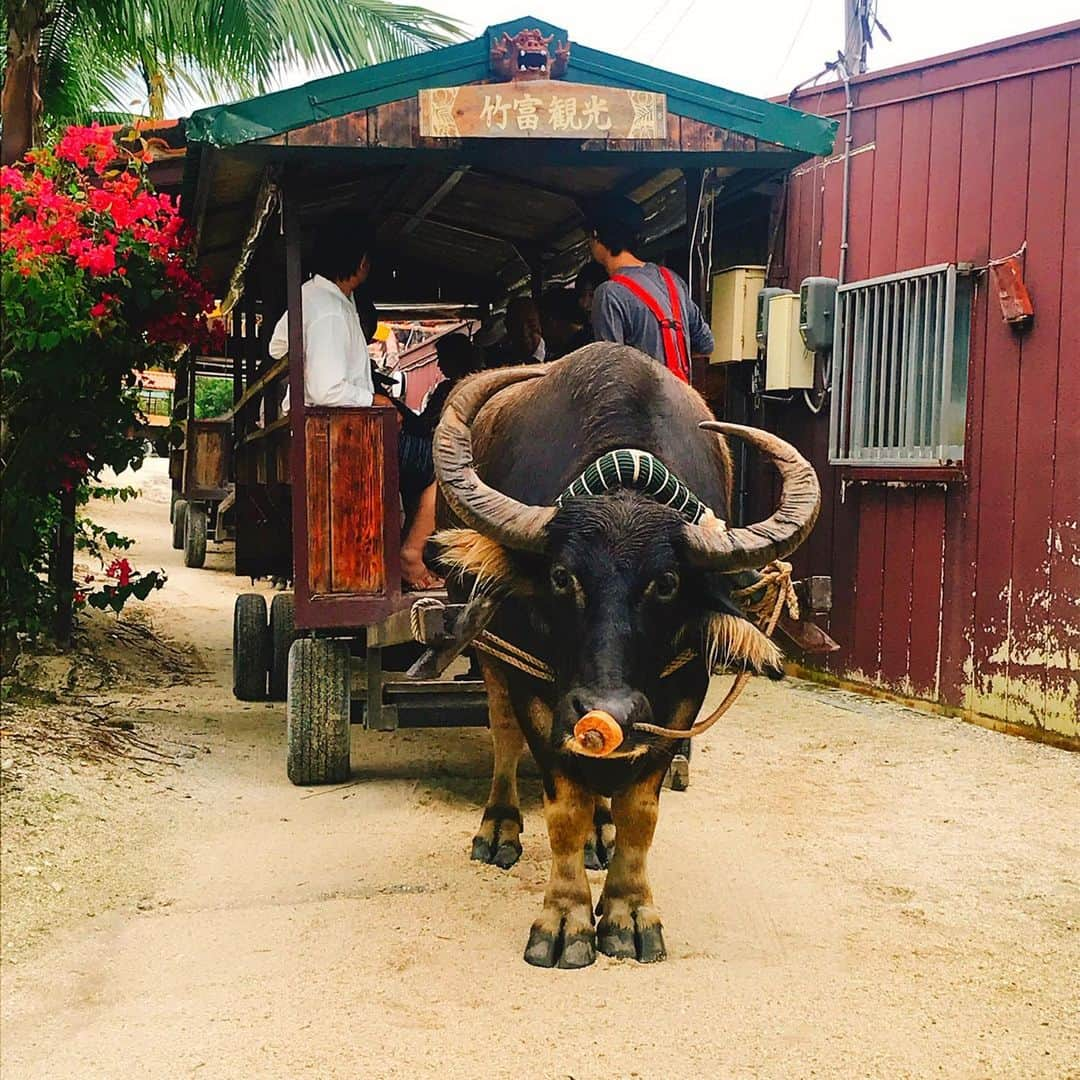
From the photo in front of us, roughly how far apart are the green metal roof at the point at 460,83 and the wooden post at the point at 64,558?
103 inches

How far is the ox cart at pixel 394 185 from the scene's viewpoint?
4750 millimetres

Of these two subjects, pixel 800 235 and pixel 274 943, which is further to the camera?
pixel 800 235

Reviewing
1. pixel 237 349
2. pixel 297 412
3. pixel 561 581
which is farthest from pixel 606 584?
pixel 237 349

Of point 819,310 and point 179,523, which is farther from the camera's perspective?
point 179,523

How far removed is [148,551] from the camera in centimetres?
1566

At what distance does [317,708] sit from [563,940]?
6.74ft

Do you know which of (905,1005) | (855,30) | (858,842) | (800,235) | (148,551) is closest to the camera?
(905,1005)

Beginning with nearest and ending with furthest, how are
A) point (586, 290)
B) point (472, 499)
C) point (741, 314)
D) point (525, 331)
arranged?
1. point (472, 499)
2. point (586, 290)
3. point (525, 331)
4. point (741, 314)

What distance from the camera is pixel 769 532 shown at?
342 centimetres

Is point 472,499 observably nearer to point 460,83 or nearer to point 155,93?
point 460,83

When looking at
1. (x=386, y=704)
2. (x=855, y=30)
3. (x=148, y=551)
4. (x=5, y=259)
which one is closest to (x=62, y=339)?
(x=5, y=259)

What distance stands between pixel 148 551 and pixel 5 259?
Answer: 421 inches

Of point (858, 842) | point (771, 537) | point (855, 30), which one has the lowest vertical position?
point (858, 842)

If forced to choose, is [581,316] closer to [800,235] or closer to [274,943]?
[800,235]
